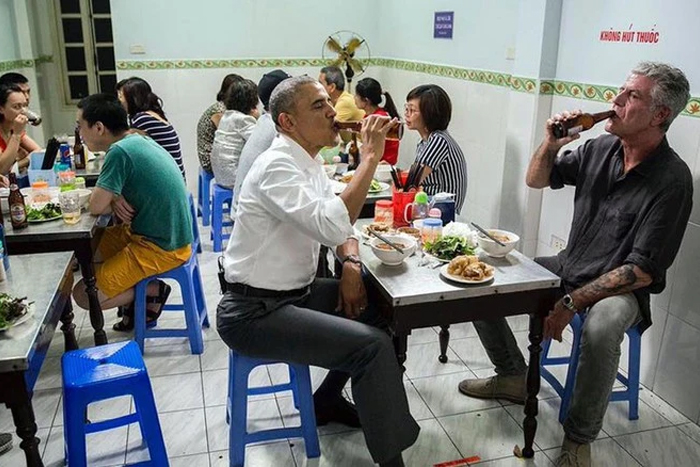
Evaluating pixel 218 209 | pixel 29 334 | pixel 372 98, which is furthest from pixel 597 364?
pixel 218 209

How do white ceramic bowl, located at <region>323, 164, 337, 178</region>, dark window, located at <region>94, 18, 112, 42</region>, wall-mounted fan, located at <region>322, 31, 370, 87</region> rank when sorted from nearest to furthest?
white ceramic bowl, located at <region>323, 164, 337, 178</region>
wall-mounted fan, located at <region>322, 31, 370, 87</region>
dark window, located at <region>94, 18, 112, 42</region>

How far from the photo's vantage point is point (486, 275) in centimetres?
180

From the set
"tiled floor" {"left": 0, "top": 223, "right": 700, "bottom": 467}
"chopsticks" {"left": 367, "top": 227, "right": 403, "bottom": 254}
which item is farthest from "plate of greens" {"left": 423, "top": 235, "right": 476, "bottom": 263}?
"tiled floor" {"left": 0, "top": 223, "right": 700, "bottom": 467}

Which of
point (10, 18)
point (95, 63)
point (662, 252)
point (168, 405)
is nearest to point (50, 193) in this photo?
point (168, 405)

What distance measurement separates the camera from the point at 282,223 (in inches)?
72.4

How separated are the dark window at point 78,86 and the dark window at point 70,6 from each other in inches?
24.2

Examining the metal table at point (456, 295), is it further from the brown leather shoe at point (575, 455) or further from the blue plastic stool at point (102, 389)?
the blue plastic stool at point (102, 389)

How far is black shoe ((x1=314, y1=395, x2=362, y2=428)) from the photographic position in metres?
2.25

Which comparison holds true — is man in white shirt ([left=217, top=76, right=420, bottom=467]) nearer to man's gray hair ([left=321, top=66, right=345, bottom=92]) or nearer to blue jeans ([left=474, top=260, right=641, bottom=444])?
blue jeans ([left=474, top=260, right=641, bottom=444])

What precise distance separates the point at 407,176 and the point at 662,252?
0.99 metres

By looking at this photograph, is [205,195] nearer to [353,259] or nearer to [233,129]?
[233,129]

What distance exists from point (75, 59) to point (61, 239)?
14.0ft

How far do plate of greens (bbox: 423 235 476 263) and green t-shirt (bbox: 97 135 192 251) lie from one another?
45.3 inches

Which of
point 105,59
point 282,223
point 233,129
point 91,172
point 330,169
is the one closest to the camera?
point 282,223
